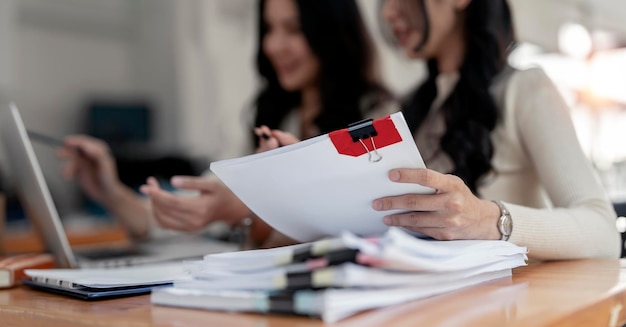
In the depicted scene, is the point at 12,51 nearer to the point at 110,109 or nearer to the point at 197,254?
the point at 110,109

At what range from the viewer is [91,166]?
58.6 inches

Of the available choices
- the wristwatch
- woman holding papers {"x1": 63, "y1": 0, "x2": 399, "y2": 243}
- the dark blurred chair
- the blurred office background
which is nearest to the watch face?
the wristwatch

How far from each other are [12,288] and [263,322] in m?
0.45

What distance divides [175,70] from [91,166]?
2799 millimetres

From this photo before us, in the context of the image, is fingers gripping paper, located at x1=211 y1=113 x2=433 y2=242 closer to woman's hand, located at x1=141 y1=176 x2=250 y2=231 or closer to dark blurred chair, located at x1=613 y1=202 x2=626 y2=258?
woman's hand, located at x1=141 y1=176 x2=250 y2=231

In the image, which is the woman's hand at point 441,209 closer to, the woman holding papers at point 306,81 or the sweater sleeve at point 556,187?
the sweater sleeve at point 556,187

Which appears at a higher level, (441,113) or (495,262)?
(441,113)

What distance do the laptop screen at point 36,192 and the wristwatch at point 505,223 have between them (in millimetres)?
582

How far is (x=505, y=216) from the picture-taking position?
68 centimetres

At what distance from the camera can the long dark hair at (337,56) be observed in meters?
Result: 1.43

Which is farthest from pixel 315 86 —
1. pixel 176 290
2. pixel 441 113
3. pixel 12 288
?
pixel 176 290

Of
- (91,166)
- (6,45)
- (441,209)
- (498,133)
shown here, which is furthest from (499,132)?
(6,45)

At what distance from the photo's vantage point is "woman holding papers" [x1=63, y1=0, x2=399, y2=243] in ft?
4.71

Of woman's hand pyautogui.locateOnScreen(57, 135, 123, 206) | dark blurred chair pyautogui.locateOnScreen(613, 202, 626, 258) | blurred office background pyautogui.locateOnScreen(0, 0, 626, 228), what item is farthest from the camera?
blurred office background pyautogui.locateOnScreen(0, 0, 626, 228)
